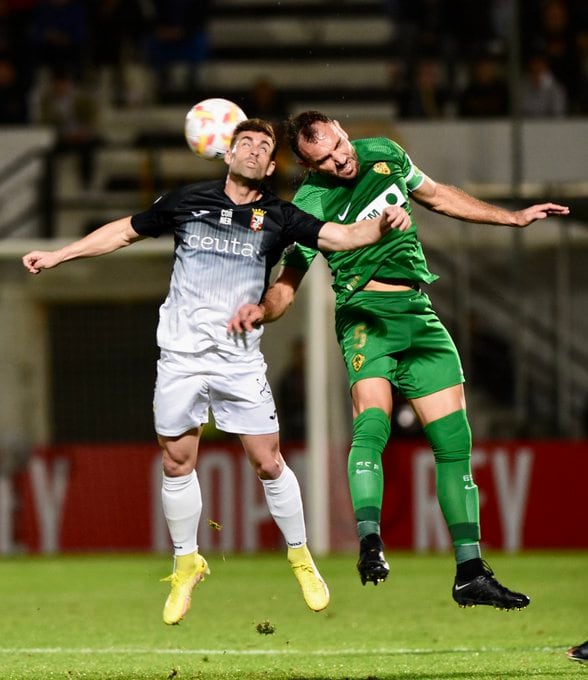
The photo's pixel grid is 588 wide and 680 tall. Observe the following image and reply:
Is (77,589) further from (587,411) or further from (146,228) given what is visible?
(587,411)

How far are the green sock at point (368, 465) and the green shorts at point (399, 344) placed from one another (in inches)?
8.1

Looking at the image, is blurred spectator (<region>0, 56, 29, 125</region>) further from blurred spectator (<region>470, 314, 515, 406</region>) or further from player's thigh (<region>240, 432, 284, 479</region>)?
player's thigh (<region>240, 432, 284, 479</region>)

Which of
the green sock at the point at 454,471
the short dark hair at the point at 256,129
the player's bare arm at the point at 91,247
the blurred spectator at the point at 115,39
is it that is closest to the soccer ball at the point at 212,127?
the short dark hair at the point at 256,129

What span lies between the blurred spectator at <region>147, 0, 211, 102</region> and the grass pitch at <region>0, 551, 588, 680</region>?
25.2ft

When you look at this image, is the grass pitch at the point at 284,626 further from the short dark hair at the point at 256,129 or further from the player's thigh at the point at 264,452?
the short dark hair at the point at 256,129

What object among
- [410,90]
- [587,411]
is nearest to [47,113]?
[410,90]

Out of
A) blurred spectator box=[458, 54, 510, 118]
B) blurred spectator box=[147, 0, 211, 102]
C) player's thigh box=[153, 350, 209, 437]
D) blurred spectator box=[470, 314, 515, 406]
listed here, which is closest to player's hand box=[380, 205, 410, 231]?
player's thigh box=[153, 350, 209, 437]

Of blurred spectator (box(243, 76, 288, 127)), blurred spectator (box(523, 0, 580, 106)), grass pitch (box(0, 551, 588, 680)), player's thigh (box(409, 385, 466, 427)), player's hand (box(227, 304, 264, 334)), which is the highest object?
blurred spectator (box(523, 0, 580, 106))

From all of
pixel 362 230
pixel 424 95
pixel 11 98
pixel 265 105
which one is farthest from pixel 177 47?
pixel 362 230

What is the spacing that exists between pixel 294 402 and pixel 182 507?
7.33 metres

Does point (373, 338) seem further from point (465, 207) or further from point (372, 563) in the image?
point (372, 563)

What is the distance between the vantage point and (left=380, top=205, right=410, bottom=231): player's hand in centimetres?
621

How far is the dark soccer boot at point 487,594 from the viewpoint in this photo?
632 centimetres

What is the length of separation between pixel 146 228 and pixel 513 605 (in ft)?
7.48
